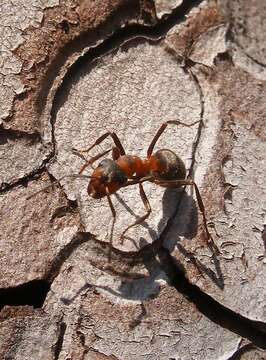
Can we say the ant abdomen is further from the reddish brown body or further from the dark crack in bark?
the dark crack in bark

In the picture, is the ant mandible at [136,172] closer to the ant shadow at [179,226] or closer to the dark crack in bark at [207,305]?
the ant shadow at [179,226]

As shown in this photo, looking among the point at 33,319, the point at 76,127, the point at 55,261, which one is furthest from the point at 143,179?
the point at 33,319

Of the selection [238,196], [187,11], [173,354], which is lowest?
[173,354]

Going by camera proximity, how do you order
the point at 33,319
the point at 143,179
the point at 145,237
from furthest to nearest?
the point at 143,179 < the point at 145,237 < the point at 33,319

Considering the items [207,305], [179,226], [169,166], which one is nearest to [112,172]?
[169,166]

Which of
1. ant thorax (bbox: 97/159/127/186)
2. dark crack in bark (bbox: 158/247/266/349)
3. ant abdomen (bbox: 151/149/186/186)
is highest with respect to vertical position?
ant thorax (bbox: 97/159/127/186)

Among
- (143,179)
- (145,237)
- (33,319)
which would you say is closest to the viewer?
(33,319)

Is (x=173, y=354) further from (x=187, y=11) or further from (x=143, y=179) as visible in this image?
(x=187, y=11)

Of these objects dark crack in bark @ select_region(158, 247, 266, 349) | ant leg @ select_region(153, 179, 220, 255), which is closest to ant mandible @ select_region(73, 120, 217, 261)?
ant leg @ select_region(153, 179, 220, 255)
